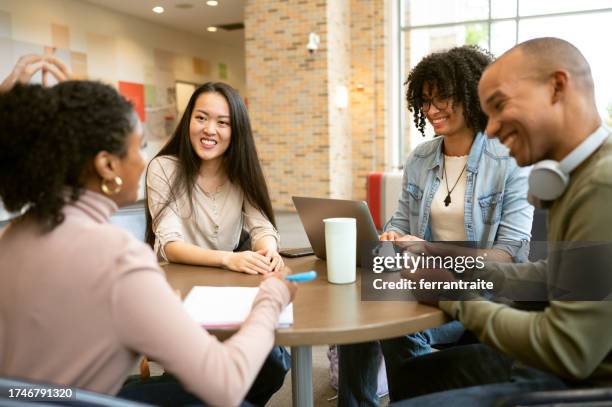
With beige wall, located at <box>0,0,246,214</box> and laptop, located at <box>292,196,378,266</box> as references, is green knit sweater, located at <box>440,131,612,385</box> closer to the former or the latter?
laptop, located at <box>292,196,378,266</box>

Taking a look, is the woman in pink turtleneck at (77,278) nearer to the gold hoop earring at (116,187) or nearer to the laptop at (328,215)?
the gold hoop earring at (116,187)

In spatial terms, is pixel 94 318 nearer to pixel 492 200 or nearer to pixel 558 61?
pixel 558 61

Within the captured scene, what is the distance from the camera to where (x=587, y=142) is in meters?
1.08

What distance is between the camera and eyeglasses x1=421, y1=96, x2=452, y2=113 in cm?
192

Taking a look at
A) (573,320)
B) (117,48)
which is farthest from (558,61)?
(117,48)

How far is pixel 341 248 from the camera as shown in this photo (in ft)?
4.85

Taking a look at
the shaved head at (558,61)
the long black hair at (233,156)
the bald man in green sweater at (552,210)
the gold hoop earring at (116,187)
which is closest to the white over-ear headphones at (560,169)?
the bald man in green sweater at (552,210)

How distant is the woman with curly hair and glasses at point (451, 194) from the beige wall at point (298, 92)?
6884 mm

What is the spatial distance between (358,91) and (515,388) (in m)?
9.17

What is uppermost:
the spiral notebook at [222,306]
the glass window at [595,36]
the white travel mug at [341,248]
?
the glass window at [595,36]

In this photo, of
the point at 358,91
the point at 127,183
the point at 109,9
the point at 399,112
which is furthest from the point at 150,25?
the point at 127,183

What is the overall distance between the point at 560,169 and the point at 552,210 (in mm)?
98

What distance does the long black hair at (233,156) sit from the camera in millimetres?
2102

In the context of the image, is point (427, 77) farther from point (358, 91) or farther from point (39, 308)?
point (358, 91)
